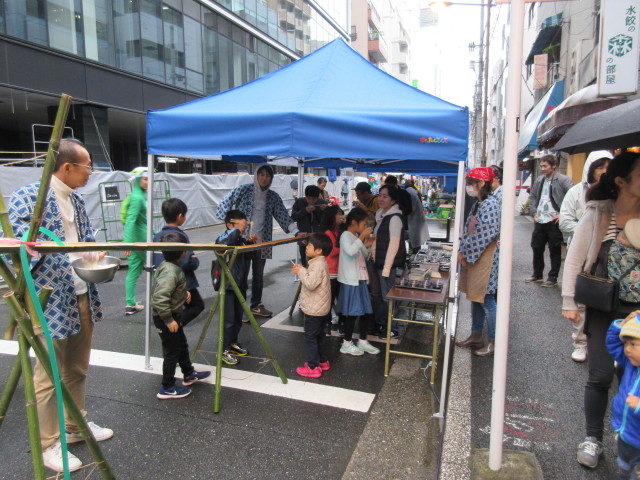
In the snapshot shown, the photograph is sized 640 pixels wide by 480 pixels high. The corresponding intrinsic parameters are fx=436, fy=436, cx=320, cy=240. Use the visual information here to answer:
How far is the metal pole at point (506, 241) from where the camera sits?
2402 mm

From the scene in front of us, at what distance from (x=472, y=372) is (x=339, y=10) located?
37258 mm

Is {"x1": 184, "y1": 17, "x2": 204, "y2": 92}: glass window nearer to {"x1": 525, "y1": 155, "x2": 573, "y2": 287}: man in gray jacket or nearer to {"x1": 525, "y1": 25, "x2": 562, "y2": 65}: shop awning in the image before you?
{"x1": 525, "y1": 25, "x2": 562, "y2": 65}: shop awning

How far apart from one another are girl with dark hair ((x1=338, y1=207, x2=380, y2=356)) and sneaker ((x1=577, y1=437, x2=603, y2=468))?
2.05m

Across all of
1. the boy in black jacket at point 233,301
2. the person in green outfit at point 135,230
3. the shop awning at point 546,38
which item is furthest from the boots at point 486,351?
the shop awning at point 546,38

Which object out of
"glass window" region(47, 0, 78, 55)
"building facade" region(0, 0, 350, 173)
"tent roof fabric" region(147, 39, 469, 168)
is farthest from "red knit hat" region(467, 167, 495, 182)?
"glass window" region(47, 0, 78, 55)

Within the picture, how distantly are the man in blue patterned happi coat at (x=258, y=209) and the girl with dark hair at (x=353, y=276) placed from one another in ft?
4.59

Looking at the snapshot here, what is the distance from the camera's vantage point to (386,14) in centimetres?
6656

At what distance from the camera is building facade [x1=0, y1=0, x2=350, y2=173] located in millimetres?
12266

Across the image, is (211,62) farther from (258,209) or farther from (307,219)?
(258,209)

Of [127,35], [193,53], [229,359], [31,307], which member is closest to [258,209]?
[229,359]

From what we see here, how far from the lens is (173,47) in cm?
1728

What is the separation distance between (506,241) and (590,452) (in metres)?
1.42

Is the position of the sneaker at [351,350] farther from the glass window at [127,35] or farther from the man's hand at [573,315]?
the glass window at [127,35]

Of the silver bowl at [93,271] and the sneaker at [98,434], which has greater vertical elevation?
the silver bowl at [93,271]
